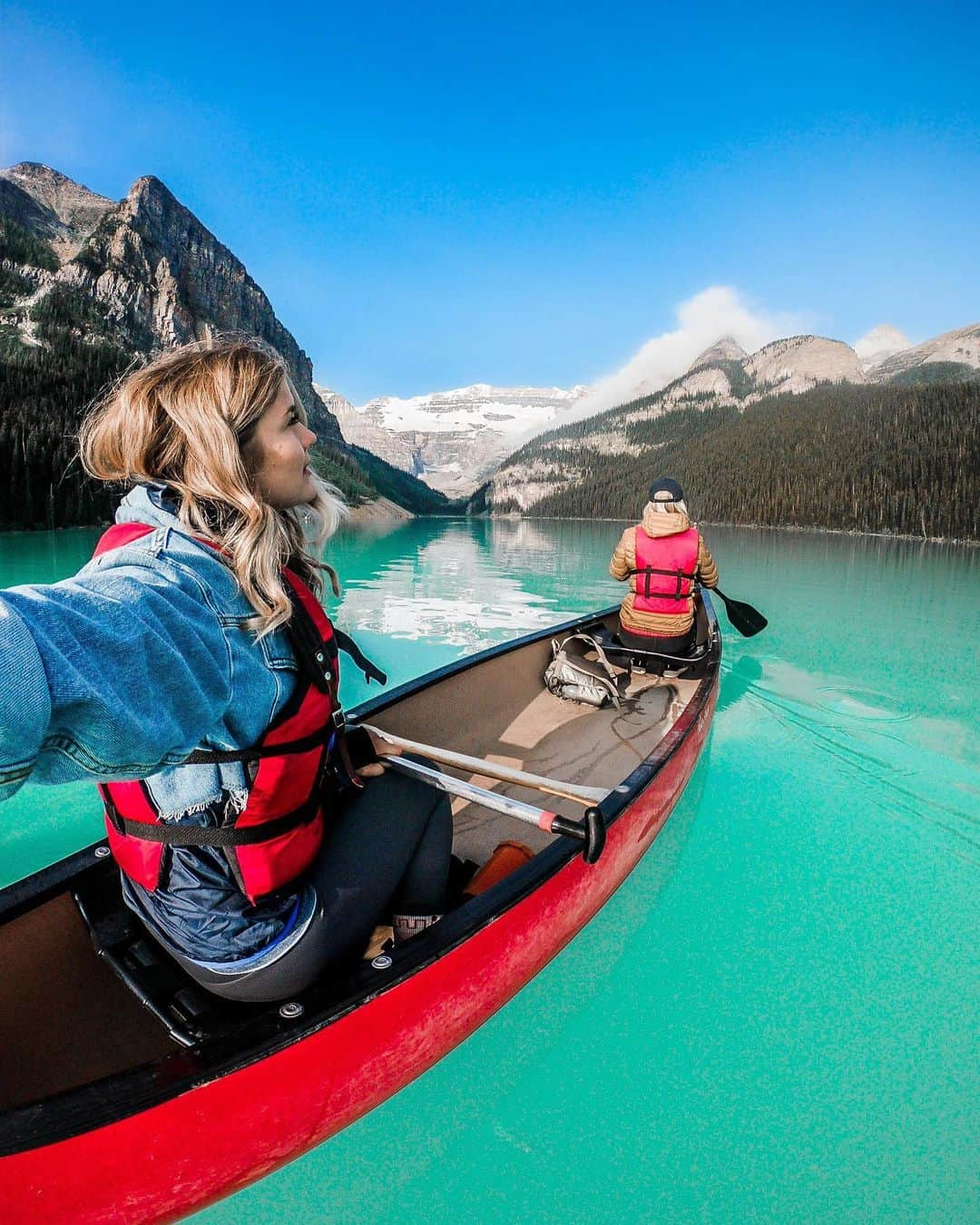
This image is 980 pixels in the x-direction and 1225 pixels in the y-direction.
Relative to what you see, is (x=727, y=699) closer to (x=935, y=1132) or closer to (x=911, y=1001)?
(x=911, y=1001)

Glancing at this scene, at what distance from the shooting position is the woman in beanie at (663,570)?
766 centimetres

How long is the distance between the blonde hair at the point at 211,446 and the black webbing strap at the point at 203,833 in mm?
690

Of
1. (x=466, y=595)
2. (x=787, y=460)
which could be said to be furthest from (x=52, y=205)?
(x=466, y=595)

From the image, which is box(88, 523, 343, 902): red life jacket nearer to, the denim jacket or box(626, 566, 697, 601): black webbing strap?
the denim jacket

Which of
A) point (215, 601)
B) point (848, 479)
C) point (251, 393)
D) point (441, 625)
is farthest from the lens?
point (848, 479)

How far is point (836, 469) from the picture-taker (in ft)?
326

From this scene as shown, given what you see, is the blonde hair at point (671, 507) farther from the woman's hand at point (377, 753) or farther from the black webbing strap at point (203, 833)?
the black webbing strap at point (203, 833)

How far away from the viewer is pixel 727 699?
9.21m

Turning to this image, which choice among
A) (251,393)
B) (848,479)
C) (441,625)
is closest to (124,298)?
(848,479)

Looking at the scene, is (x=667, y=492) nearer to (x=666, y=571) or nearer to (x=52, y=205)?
(x=666, y=571)

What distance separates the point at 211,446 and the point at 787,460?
11890cm

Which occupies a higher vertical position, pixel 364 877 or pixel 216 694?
pixel 216 694

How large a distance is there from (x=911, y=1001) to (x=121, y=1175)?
397 cm

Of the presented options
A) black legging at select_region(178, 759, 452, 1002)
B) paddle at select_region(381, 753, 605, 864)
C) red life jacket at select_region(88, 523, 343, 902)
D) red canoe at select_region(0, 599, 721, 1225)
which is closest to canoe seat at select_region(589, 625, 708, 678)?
red canoe at select_region(0, 599, 721, 1225)
